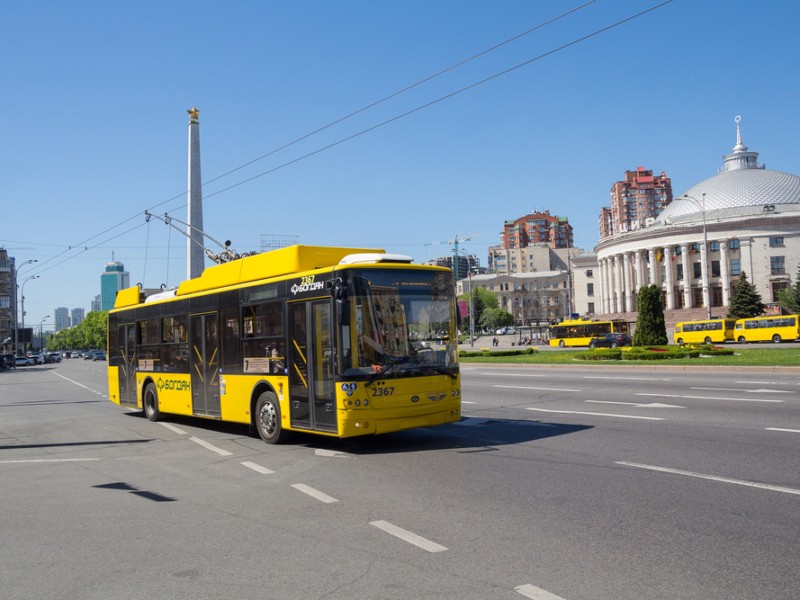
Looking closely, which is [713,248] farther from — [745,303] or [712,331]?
[712,331]

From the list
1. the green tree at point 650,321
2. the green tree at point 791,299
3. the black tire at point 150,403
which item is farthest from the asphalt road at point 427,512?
the green tree at point 791,299

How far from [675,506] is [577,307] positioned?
128369mm

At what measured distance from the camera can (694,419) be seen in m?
12.2

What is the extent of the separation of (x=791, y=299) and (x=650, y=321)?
47.2 metres

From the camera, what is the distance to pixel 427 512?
22.0 feet

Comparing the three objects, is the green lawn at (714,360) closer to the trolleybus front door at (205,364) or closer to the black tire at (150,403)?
the trolleybus front door at (205,364)

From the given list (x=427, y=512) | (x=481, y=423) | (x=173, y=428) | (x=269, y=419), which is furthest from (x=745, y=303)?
(x=427, y=512)

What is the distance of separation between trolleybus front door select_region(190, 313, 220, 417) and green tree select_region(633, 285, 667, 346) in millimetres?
37012

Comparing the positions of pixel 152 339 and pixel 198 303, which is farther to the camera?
pixel 152 339

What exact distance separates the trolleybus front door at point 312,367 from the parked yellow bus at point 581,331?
210ft

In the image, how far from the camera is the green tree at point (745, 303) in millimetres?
80188

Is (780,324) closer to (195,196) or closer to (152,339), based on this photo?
(195,196)

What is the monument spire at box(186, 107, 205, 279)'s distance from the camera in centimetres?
4919

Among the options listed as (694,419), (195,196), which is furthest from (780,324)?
(694,419)
